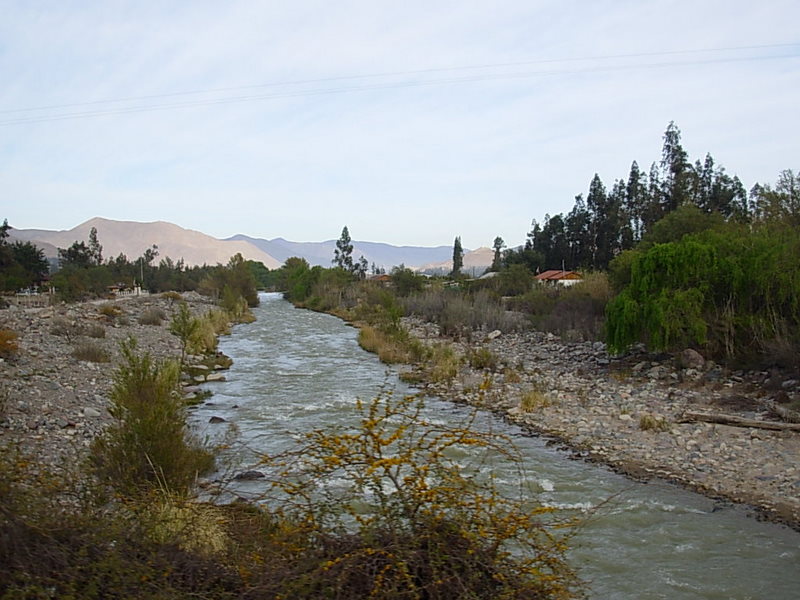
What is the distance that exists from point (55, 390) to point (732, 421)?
1228 centimetres

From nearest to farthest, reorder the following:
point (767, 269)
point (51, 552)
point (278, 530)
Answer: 1. point (51, 552)
2. point (278, 530)
3. point (767, 269)

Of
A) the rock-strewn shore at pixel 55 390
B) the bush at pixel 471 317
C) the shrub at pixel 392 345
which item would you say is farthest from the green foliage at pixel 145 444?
the bush at pixel 471 317

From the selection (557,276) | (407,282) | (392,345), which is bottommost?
(392,345)

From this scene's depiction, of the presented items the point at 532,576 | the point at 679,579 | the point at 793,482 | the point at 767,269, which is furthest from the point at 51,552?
the point at 767,269

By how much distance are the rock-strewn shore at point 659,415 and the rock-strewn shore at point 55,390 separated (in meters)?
5.99

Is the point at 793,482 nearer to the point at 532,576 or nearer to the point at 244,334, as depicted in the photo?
the point at 532,576

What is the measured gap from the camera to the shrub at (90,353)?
16625mm

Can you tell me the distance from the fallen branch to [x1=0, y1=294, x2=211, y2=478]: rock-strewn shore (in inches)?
374

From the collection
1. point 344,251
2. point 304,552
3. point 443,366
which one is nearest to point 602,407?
point 443,366

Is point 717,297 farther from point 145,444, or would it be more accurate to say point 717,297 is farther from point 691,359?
point 145,444

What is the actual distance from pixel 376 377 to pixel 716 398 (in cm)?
889

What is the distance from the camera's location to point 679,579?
20.5ft

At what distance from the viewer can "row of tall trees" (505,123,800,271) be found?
4166cm

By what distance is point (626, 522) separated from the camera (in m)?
7.57
